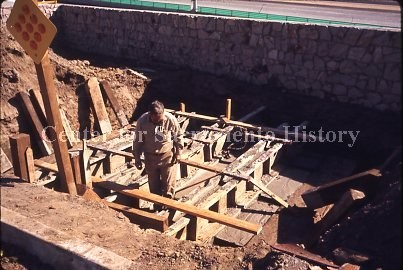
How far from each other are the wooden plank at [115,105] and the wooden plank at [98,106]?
165 millimetres

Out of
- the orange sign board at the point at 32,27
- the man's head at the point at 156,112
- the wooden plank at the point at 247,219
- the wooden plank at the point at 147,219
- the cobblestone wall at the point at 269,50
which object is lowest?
the wooden plank at the point at 247,219

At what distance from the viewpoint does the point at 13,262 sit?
171 inches

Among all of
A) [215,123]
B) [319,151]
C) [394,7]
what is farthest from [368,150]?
[394,7]

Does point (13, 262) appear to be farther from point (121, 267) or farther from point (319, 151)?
point (319, 151)

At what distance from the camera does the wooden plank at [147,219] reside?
205 inches

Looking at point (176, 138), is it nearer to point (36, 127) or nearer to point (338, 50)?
point (36, 127)

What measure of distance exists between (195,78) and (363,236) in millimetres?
6006

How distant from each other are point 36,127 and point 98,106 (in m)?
1.45

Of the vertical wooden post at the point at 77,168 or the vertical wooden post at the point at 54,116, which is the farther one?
the vertical wooden post at the point at 77,168

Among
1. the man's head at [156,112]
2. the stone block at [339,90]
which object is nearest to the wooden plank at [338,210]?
the man's head at [156,112]

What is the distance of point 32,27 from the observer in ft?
14.6

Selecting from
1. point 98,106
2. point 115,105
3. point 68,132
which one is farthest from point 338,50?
point 68,132

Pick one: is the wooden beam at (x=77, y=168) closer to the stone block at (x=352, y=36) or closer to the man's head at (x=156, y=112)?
the man's head at (x=156, y=112)

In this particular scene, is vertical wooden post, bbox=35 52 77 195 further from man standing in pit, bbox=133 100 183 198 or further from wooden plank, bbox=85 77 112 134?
wooden plank, bbox=85 77 112 134
